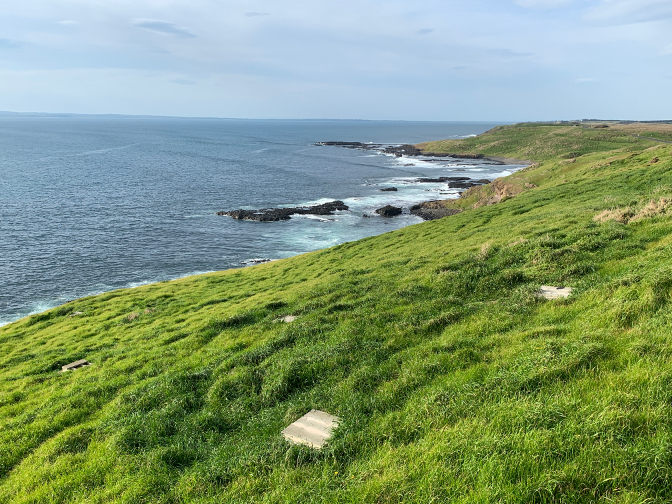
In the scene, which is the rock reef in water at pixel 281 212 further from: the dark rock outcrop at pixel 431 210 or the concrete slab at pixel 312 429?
the concrete slab at pixel 312 429

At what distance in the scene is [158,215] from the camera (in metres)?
78.1

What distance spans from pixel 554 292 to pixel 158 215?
7780 cm

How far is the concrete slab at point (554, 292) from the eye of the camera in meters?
13.8

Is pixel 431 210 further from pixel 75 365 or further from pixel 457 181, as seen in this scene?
pixel 75 365

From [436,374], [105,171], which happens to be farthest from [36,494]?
[105,171]

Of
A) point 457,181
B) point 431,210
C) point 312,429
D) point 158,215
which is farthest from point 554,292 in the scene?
point 457,181

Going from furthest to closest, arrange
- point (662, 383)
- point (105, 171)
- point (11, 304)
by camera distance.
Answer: point (105, 171), point (11, 304), point (662, 383)

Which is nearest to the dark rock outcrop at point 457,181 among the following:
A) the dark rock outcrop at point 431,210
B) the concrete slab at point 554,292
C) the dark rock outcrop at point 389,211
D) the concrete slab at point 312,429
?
the dark rock outcrop at point 431,210

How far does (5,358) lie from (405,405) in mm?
24308

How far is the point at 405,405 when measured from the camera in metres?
9.21

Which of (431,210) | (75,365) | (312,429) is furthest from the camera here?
(431,210)

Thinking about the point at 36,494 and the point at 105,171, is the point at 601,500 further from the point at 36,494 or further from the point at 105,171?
the point at 105,171

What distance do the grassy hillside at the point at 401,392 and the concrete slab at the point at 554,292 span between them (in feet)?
1.25

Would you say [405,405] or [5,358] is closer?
[405,405]
